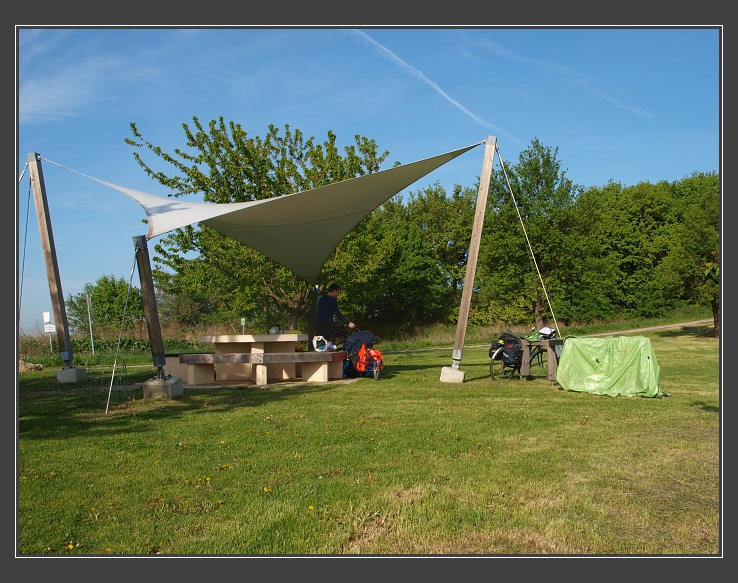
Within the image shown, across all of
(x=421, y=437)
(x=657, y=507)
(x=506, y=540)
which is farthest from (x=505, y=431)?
(x=506, y=540)

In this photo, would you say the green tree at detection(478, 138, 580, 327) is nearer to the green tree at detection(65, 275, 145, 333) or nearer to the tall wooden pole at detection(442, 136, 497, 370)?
the green tree at detection(65, 275, 145, 333)

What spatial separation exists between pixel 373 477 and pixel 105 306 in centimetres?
2168

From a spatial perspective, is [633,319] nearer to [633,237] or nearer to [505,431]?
[633,237]

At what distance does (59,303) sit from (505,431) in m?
7.49

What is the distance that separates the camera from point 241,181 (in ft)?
57.2

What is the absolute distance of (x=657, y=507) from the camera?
3369 mm

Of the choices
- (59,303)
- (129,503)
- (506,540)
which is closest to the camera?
(506,540)

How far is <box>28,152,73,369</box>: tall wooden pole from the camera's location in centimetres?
978

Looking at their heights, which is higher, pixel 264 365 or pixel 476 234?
pixel 476 234

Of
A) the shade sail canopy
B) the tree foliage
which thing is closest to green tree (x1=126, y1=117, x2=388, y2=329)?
the tree foliage

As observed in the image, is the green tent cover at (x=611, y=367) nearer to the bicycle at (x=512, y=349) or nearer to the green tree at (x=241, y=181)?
the bicycle at (x=512, y=349)

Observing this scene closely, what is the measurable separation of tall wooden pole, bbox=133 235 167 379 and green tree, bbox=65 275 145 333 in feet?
38.3

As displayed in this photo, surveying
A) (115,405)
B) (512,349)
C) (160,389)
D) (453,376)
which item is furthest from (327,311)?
(115,405)

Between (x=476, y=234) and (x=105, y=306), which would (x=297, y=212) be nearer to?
(x=476, y=234)
